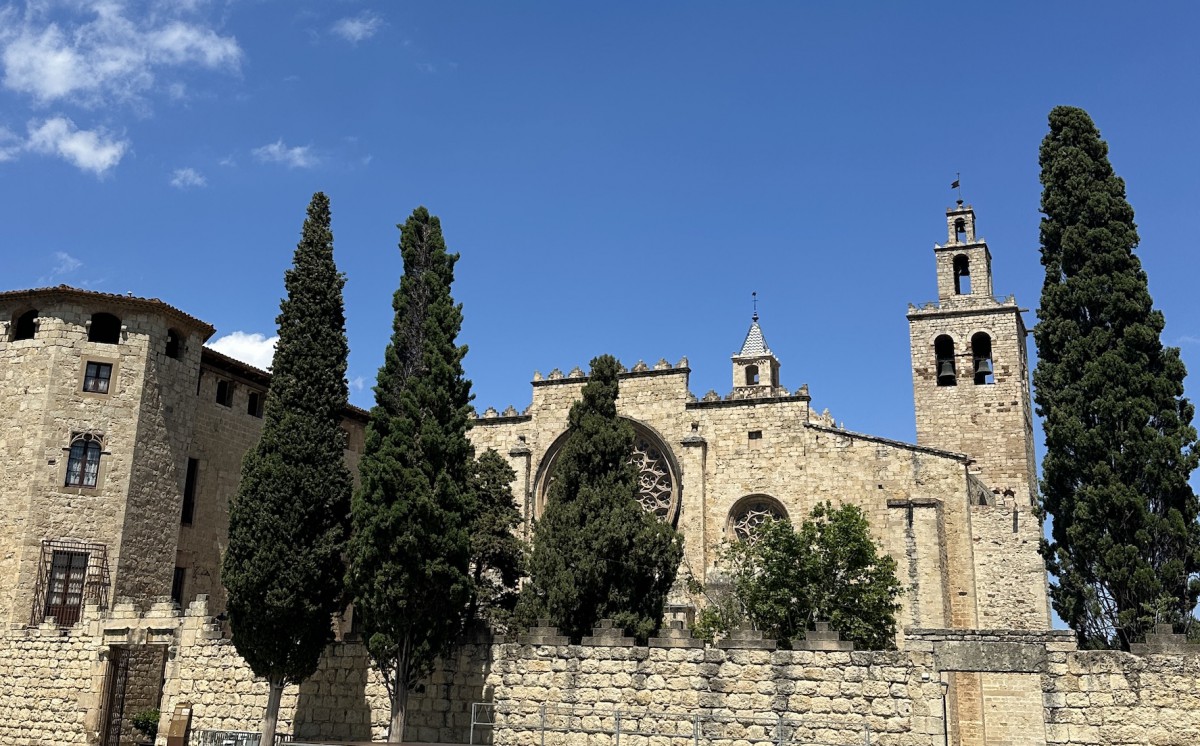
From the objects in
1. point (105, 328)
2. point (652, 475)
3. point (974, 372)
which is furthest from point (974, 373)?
A: point (105, 328)

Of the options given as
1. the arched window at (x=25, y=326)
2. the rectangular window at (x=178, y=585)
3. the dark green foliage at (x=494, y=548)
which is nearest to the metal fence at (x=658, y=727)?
the dark green foliage at (x=494, y=548)

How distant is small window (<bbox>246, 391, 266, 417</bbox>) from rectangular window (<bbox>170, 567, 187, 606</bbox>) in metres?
5.10

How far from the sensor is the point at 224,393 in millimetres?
29141

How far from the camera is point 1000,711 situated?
17891mm

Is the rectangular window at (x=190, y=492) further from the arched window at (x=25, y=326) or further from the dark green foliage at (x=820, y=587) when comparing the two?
the dark green foliage at (x=820, y=587)

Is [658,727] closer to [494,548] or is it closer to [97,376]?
[494,548]

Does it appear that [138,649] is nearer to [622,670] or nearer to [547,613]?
[547,613]

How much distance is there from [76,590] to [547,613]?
1179cm

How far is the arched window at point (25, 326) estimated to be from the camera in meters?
26.3

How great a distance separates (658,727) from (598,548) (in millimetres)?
4944

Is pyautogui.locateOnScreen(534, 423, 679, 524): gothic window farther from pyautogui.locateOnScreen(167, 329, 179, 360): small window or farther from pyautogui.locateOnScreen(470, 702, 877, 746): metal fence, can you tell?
pyautogui.locateOnScreen(470, 702, 877, 746): metal fence

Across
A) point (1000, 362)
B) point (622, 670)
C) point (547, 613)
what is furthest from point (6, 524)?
point (1000, 362)

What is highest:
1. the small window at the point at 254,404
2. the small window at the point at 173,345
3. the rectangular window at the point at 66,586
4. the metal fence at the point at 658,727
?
the small window at the point at 173,345

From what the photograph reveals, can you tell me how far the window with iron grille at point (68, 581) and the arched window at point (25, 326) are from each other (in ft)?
18.7
